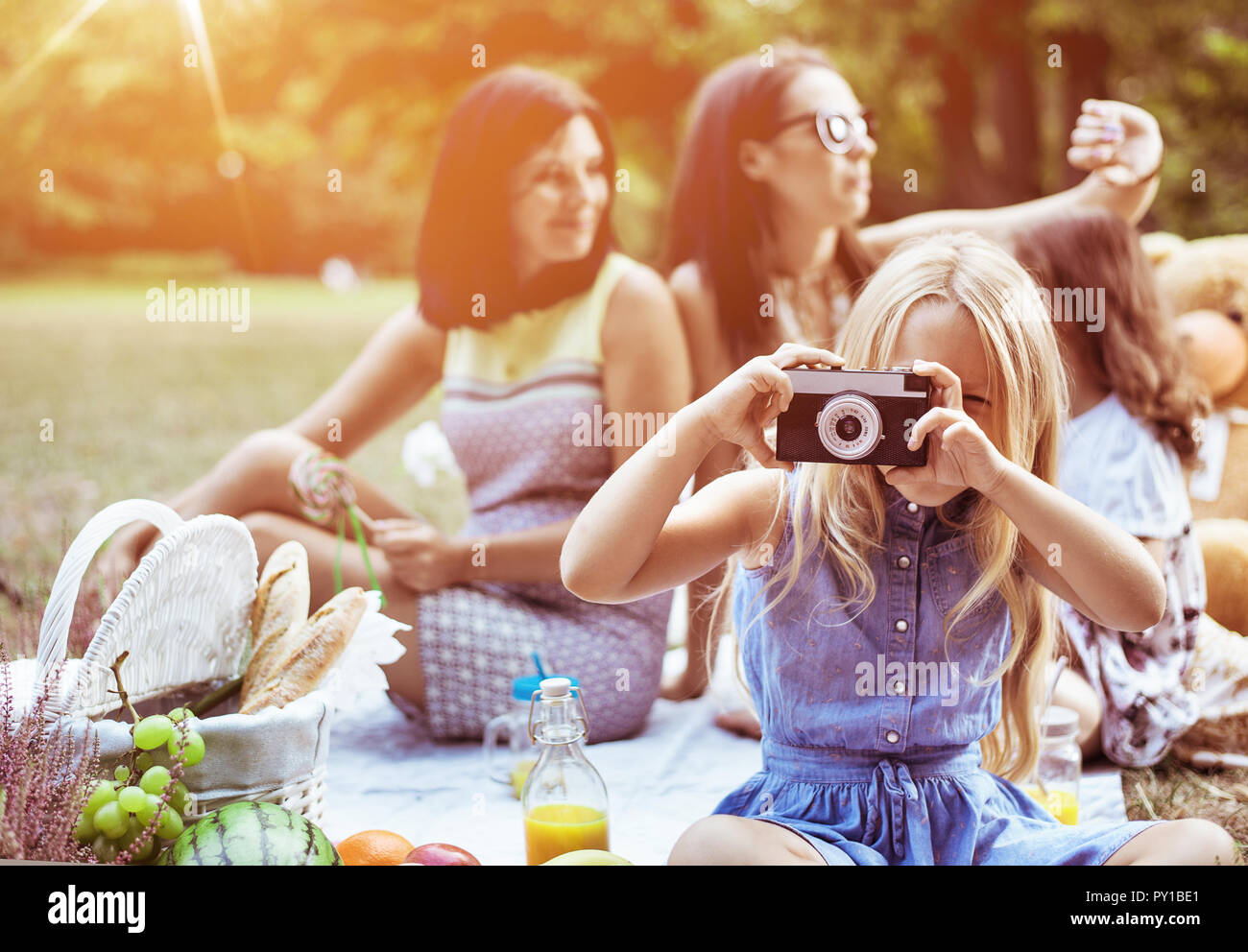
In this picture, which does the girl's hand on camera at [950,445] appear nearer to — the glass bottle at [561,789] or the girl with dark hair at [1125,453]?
the glass bottle at [561,789]

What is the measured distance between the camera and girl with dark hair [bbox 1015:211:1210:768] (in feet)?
6.16

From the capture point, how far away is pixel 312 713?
4.57ft

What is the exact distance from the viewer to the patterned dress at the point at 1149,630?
1.87 m

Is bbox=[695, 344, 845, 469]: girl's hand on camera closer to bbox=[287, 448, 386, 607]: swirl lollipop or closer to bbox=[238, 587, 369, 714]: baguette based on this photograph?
bbox=[238, 587, 369, 714]: baguette

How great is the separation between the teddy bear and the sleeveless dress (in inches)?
39.9

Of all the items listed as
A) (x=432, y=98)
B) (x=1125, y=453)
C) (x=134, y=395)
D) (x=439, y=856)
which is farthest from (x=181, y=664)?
(x=432, y=98)

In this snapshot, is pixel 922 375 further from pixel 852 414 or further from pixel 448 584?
pixel 448 584

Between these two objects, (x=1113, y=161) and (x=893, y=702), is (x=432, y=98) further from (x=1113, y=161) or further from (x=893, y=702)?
(x=893, y=702)

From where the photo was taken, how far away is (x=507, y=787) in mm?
1853

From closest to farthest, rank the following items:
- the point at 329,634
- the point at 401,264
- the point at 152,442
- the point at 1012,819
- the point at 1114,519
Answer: the point at 1012,819, the point at 329,634, the point at 1114,519, the point at 152,442, the point at 401,264

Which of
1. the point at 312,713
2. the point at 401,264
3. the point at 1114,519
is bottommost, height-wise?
the point at 312,713

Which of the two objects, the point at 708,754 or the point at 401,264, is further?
the point at 401,264

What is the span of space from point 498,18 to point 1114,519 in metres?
5.74
